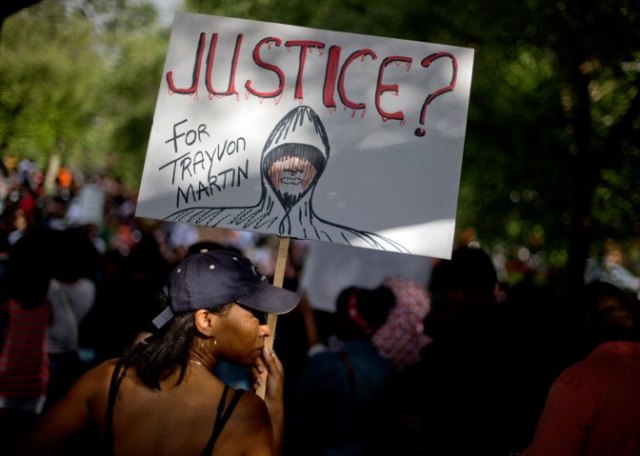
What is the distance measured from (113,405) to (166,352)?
0.78 ft

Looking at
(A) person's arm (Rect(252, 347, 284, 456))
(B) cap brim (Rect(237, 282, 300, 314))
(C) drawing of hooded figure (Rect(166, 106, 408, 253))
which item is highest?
(C) drawing of hooded figure (Rect(166, 106, 408, 253))

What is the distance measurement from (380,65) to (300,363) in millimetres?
3565

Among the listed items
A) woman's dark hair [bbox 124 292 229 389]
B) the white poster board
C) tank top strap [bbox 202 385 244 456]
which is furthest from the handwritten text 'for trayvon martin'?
tank top strap [bbox 202 385 244 456]

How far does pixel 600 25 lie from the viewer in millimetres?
7238

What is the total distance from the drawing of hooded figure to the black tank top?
3.30ft

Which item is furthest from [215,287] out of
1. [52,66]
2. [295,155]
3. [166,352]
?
[52,66]

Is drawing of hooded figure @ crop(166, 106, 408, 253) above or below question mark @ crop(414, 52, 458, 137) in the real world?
below

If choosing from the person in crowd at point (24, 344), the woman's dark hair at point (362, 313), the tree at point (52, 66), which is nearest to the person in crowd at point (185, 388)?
the woman's dark hair at point (362, 313)

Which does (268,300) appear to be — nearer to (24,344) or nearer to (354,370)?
(354,370)

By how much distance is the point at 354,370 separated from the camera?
462 centimetres

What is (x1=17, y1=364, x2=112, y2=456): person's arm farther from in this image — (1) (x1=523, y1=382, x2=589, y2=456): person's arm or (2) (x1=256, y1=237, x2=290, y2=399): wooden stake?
(1) (x1=523, y1=382, x2=589, y2=456): person's arm

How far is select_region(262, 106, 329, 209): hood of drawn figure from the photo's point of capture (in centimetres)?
372

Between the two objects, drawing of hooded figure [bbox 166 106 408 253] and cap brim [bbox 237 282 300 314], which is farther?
drawing of hooded figure [bbox 166 106 408 253]

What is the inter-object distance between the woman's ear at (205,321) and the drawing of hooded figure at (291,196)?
83 centimetres
